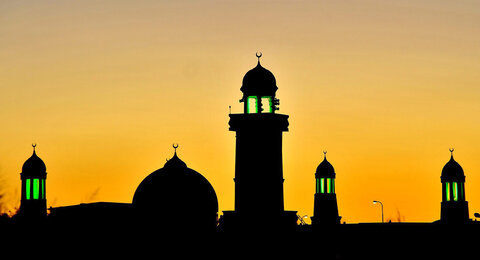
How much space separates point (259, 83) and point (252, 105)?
1263 millimetres

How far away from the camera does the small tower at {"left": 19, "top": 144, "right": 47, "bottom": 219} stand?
227ft

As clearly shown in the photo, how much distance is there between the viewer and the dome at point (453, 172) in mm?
71188

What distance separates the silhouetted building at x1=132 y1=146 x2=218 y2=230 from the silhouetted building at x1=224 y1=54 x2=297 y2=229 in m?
5.86

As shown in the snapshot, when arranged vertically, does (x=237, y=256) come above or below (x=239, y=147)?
below

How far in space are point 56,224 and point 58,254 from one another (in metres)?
4.02

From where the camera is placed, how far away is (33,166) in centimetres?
6912

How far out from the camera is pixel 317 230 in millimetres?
64688

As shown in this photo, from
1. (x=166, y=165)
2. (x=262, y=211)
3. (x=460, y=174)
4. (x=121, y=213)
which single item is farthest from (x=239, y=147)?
(x=460, y=174)

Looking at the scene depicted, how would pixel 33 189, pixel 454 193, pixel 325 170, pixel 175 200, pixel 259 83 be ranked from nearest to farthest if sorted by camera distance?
pixel 259 83 < pixel 175 200 < pixel 33 189 < pixel 454 193 < pixel 325 170

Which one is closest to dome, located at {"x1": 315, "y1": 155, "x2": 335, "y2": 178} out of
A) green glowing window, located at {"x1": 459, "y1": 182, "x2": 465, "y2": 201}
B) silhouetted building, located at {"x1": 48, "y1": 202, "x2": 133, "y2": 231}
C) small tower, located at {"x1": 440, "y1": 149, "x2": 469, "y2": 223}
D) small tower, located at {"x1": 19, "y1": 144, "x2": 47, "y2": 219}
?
small tower, located at {"x1": 440, "y1": 149, "x2": 469, "y2": 223}

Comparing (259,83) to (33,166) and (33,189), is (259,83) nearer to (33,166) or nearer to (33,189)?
(33,166)

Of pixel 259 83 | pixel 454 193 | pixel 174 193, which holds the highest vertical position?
pixel 259 83

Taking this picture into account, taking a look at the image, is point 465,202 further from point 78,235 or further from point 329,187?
point 78,235

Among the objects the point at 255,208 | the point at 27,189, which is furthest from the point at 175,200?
the point at 27,189
